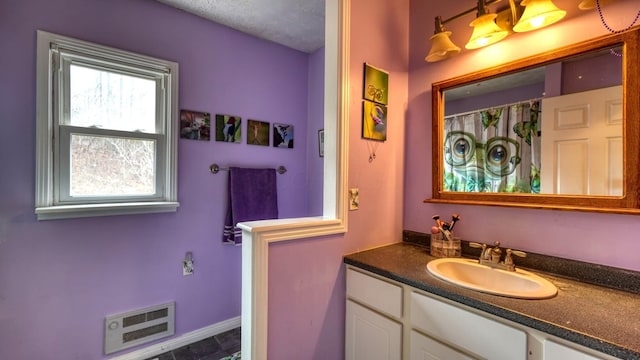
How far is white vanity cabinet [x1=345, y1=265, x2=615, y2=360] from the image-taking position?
0.82 meters

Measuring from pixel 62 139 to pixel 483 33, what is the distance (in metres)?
2.33

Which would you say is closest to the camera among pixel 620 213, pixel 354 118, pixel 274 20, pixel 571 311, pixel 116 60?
pixel 571 311

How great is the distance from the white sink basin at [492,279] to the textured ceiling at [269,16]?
1.83 meters

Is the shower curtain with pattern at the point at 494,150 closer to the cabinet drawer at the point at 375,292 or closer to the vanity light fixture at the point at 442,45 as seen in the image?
the vanity light fixture at the point at 442,45

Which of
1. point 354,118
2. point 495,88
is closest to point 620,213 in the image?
point 495,88

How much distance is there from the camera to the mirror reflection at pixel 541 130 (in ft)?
3.42

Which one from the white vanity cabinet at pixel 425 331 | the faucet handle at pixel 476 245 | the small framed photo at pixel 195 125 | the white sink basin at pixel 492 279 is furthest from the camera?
the small framed photo at pixel 195 125

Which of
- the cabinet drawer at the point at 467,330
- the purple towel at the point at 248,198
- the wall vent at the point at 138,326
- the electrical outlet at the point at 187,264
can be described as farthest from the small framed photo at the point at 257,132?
the cabinet drawer at the point at 467,330

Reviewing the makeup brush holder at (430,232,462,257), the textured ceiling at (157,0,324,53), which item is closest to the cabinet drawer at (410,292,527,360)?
the makeup brush holder at (430,232,462,257)

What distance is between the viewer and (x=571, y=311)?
32.9 inches

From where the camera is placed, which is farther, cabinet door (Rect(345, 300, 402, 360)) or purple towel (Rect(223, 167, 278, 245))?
purple towel (Rect(223, 167, 278, 245))

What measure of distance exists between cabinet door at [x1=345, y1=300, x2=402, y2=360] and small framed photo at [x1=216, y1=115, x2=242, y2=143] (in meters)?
1.52

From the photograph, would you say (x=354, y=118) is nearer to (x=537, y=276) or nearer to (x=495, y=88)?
(x=495, y=88)

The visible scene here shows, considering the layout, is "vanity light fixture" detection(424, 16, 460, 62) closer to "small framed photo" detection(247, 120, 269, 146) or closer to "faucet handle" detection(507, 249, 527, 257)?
"faucet handle" detection(507, 249, 527, 257)
